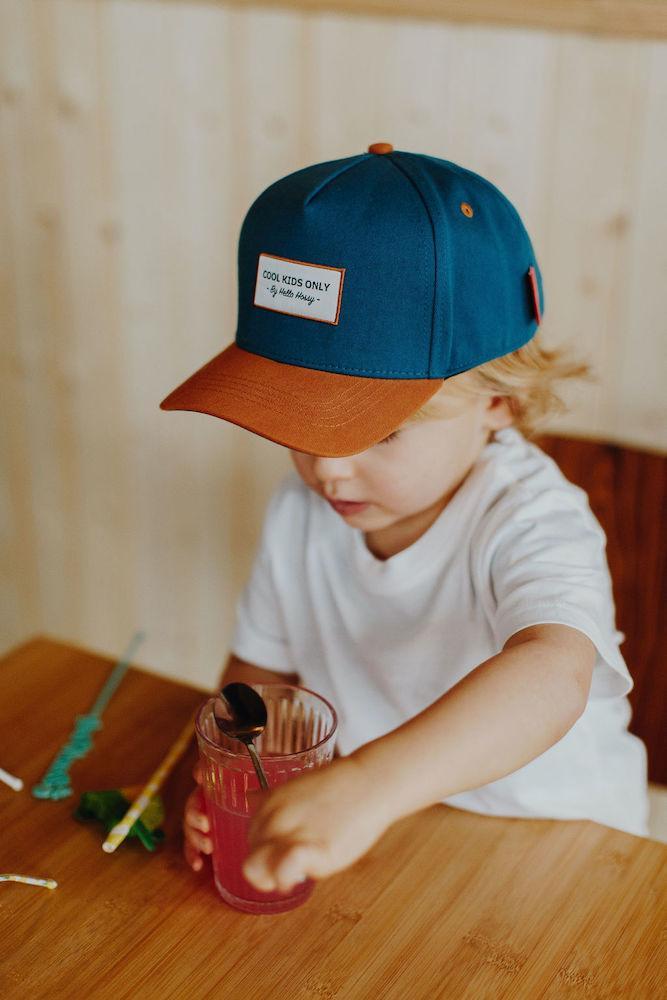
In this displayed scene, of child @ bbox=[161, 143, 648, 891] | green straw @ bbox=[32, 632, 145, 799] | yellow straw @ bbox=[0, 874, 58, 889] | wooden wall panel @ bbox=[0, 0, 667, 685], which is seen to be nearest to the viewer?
child @ bbox=[161, 143, 648, 891]

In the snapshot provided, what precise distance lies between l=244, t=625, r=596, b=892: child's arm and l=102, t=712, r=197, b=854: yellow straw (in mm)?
246

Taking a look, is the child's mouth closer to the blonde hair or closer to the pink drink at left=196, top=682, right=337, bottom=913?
the blonde hair

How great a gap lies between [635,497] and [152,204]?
95 cm

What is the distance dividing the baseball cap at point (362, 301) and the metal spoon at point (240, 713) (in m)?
0.20

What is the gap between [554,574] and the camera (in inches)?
33.7

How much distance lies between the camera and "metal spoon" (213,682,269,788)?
0.80 meters

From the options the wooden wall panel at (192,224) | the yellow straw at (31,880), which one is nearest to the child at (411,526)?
the yellow straw at (31,880)

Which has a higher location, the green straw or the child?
the child

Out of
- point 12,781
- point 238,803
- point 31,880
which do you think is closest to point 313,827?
point 238,803

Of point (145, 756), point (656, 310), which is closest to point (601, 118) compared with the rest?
point (656, 310)

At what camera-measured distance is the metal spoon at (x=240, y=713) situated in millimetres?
796

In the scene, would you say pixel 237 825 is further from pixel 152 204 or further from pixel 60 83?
pixel 60 83

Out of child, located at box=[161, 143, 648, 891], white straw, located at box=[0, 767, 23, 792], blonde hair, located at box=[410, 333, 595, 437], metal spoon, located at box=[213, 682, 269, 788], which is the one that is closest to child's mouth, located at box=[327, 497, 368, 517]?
child, located at box=[161, 143, 648, 891]

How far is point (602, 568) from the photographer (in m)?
0.93
